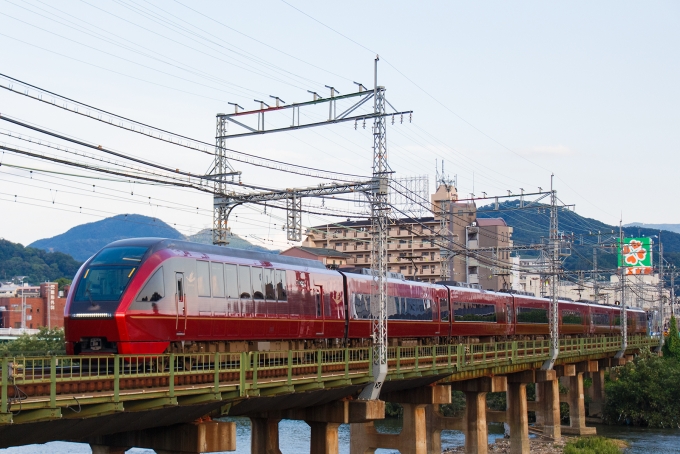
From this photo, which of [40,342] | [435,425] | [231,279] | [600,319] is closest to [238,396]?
[231,279]

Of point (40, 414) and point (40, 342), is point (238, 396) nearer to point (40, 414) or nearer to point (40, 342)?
point (40, 414)

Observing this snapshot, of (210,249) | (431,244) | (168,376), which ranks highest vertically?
(431,244)

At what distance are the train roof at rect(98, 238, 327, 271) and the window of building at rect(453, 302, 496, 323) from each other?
1521 centimetres

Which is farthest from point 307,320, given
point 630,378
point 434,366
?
point 630,378

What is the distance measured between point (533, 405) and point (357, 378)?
34.2 m

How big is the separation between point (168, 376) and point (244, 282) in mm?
8010

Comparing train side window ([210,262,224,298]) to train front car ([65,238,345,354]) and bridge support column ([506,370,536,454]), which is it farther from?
bridge support column ([506,370,536,454])

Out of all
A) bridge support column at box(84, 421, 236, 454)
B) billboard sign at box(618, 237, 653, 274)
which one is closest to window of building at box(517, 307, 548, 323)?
billboard sign at box(618, 237, 653, 274)

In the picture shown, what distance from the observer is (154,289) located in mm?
23625

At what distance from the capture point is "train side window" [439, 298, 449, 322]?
1763 inches

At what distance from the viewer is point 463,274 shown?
403 ft

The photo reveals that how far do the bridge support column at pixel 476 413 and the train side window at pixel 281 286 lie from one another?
17.3 metres

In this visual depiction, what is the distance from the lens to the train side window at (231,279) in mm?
26984

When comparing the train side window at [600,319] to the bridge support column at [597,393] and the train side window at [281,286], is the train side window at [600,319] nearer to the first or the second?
the bridge support column at [597,393]
